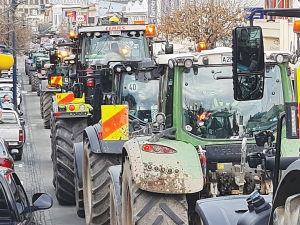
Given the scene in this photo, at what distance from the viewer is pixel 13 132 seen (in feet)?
71.6

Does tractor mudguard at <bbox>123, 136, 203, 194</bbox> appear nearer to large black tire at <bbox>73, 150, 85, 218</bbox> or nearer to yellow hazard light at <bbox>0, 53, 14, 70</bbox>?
yellow hazard light at <bbox>0, 53, 14, 70</bbox>

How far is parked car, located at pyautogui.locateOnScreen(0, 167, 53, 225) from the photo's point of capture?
7.04 metres

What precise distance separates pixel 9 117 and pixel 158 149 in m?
16.3

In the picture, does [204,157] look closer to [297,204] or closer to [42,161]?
[297,204]

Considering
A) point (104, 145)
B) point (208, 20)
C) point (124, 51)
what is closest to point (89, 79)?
point (124, 51)

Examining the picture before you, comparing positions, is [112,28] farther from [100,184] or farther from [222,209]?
[222,209]

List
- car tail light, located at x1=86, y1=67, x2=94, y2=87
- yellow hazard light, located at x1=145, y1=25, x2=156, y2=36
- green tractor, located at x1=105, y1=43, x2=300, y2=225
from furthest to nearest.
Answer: yellow hazard light, located at x1=145, y1=25, x2=156, y2=36 < car tail light, located at x1=86, y1=67, x2=94, y2=87 < green tractor, located at x1=105, y1=43, x2=300, y2=225

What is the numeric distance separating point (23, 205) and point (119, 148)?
2555mm

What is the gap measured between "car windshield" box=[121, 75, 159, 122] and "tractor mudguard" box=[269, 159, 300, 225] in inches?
280

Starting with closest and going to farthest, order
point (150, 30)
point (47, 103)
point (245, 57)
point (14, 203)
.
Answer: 1. point (245, 57)
2. point (14, 203)
3. point (150, 30)
4. point (47, 103)

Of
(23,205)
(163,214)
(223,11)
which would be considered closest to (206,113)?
(163,214)

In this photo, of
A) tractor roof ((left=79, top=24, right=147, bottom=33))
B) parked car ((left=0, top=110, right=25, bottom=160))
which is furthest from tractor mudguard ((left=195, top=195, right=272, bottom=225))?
parked car ((left=0, top=110, right=25, bottom=160))

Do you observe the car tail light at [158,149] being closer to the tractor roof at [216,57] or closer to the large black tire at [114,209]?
the tractor roof at [216,57]

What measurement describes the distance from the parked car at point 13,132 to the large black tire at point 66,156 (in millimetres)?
6734
